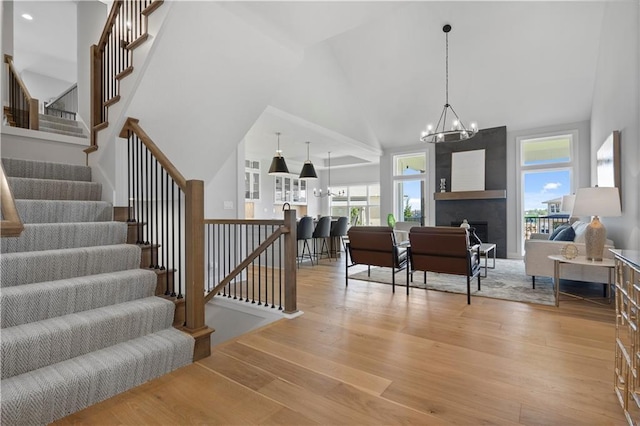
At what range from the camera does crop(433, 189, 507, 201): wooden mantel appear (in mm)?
7254

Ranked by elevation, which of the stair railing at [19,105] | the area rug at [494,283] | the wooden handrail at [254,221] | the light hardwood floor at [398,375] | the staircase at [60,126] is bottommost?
the light hardwood floor at [398,375]

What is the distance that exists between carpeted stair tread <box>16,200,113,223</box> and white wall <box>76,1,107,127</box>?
1885mm

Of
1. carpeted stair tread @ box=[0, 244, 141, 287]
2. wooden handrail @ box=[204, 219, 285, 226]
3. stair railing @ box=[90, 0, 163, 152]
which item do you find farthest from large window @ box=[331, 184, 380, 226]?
carpeted stair tread @ box=[0, 244, 141, 287]

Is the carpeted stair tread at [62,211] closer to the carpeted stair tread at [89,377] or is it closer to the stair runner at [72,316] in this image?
the stair runner at [72,316]

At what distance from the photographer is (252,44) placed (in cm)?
336

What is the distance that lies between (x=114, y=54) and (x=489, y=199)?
7.48m

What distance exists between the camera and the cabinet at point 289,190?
35.1ft

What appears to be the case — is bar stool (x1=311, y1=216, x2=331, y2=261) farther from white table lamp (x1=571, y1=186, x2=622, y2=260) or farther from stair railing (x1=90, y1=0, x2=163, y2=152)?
white table lamp (x1=571, y1=186, x2=622, y2=260)

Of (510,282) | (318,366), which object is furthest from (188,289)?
(510,282)

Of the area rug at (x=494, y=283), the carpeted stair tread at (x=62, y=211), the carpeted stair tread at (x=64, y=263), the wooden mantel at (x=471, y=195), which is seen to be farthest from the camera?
the wooden mantel at (x=471, y=195)

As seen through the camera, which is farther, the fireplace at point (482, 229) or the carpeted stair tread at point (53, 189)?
the fireplace at point (482, 229)

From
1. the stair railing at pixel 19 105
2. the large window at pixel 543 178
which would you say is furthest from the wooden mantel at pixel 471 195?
the stair railing at pixel 19 105

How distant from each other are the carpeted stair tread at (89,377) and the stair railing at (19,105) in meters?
3.48

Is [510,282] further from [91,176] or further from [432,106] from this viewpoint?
[91,176]
